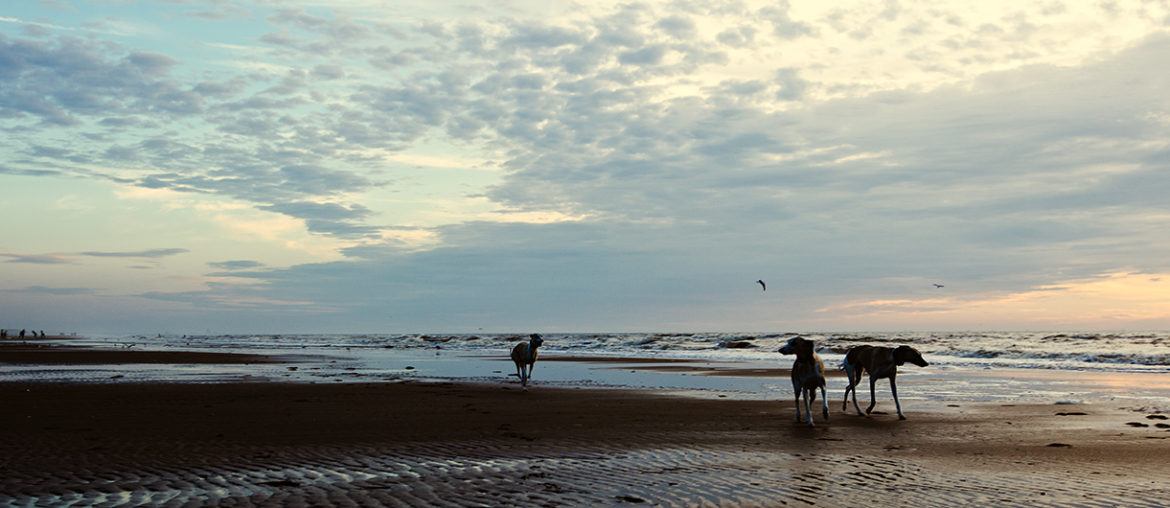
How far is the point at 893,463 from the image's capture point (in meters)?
10.0

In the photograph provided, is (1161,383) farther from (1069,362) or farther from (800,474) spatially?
(800,474)

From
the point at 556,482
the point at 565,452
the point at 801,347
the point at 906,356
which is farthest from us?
the point at 906,356

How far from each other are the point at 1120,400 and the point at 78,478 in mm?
21260

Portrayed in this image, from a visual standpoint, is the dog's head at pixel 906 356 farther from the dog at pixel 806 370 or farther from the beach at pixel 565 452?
the dog at pixel 806 370

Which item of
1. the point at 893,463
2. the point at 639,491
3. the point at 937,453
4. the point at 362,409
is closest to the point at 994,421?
the point at 937,453

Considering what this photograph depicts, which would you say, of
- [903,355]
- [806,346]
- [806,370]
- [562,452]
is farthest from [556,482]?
[903,355]

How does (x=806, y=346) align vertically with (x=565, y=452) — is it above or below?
above

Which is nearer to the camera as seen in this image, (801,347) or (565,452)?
(565,452)

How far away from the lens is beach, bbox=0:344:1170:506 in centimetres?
804

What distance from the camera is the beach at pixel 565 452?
26.4 feet

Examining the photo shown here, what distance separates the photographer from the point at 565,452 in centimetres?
1096

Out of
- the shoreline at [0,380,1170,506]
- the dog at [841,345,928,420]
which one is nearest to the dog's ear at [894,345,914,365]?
the dog at [841,345,928,420]

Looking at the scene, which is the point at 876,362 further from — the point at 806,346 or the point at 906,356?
→ the point at 806,346

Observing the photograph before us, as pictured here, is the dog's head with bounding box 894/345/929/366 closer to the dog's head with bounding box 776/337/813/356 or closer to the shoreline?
the shoreline
